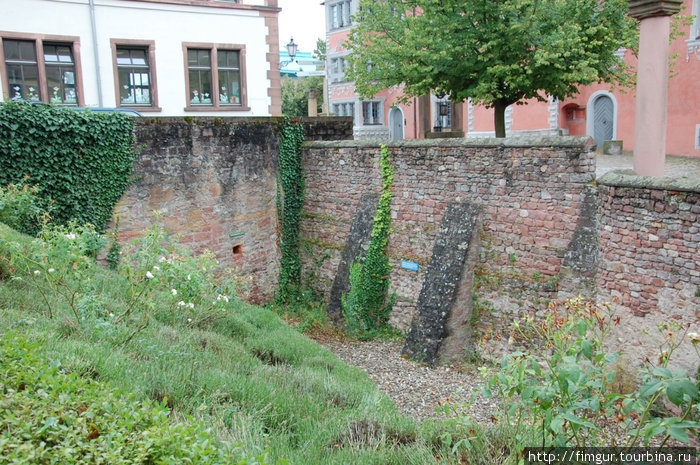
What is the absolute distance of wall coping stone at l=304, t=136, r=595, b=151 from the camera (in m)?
8.87

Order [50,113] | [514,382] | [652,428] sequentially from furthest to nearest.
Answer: [50,113] < [514,382] < [652,428]

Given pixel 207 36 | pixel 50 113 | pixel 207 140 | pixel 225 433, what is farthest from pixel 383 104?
pixel 225 433

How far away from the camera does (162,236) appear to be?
634cm

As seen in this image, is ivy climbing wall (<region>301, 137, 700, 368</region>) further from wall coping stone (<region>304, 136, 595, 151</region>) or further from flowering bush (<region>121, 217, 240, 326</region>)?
flowering bush (<region>121, 217, 240, 326</region>)

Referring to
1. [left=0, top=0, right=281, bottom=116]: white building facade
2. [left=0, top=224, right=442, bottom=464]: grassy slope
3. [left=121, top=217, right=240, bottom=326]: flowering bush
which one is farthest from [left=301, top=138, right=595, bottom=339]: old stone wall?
[left=0, top=0, right=281, bottom=116]: white building facade

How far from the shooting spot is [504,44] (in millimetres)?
13516

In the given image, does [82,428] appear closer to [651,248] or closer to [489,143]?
[651,248]

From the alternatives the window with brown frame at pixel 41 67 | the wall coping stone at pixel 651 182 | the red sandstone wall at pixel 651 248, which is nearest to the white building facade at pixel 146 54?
the window with brown frame at pixel 41 67

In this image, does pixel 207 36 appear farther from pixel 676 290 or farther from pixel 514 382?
pixel 514 382

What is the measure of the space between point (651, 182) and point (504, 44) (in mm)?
7100

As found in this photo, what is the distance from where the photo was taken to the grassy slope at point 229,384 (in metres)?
4.52

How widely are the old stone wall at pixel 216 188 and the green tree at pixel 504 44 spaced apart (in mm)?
3224

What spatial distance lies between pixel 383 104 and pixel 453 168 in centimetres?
2713

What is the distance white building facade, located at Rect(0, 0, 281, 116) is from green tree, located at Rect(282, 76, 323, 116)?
894 inches
